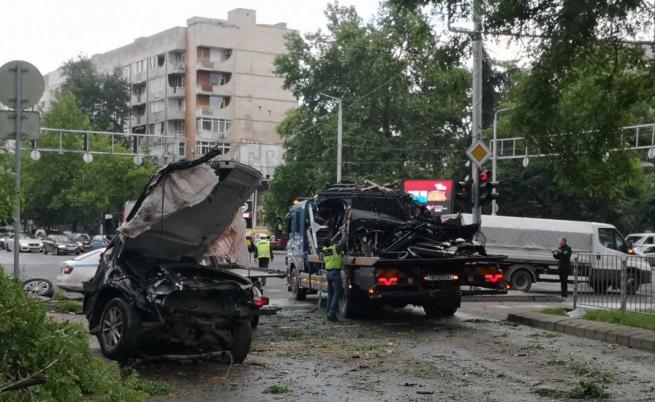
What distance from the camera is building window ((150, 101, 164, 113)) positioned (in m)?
93.0

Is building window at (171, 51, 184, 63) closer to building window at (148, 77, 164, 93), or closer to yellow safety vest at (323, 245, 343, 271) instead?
building window at (148, 77, 164, 93)

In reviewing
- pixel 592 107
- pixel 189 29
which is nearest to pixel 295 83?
pixel 189 29

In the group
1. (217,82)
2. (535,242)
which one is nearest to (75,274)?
(535,242)

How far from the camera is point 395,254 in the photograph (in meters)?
16.0

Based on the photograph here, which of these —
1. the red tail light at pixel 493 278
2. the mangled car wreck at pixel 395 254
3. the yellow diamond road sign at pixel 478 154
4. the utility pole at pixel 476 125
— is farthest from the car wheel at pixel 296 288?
the red tail light at pixel 493 278

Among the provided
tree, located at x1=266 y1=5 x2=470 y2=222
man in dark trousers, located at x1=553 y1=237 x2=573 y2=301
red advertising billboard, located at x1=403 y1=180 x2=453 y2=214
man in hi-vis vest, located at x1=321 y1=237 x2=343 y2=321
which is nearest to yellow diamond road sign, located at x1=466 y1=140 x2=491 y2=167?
man in dark trousers, located at x1=553 y1=237 x2=573 y2=301

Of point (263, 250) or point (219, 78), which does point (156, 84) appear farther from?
point (263, 250)

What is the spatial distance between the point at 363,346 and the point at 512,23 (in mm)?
5149

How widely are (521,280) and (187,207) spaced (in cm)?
1923

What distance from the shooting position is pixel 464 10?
35.6ft

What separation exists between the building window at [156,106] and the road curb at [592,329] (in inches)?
3132

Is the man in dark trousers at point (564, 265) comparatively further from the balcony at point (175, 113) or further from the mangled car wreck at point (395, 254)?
the balcony at point (175, 113)

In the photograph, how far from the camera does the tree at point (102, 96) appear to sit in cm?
9612

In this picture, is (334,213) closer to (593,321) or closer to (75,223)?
(593,321)
